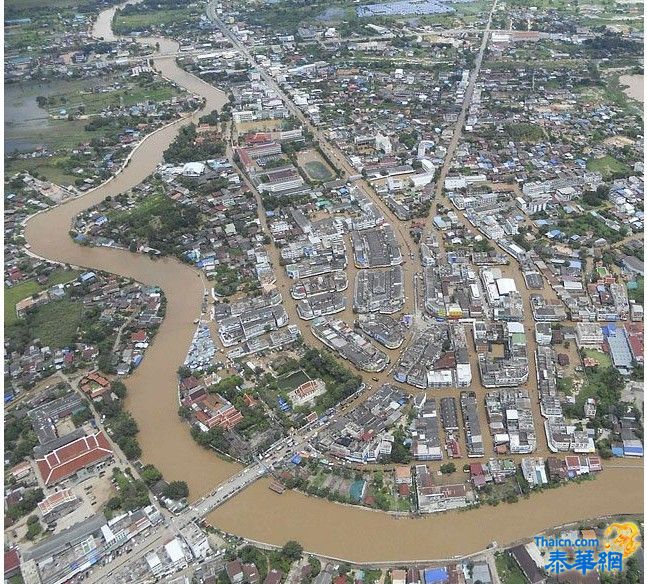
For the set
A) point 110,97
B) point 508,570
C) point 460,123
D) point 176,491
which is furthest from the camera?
point 110,97

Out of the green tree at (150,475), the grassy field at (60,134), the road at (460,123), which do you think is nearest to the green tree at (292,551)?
the green tree at (150,475)

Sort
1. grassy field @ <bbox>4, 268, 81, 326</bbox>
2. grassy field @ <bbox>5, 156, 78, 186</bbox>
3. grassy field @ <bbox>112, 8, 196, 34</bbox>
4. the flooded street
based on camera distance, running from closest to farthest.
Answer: the flooded street → grassy field @ <bbox>4, 268, 81, 326</bbox> → grassy field @ <bbox>5, 156, 78, 186</bbox> → grassy field @ <bbox>112, 8, 196, 34</bbox>

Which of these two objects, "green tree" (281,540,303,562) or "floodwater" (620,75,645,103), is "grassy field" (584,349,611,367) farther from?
"floodwater" (620,75,645,103)

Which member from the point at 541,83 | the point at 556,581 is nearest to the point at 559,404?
the point at 556,581

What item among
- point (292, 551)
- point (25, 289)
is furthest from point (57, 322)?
point (292, 551)

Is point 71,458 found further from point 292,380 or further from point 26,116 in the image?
point 26,116

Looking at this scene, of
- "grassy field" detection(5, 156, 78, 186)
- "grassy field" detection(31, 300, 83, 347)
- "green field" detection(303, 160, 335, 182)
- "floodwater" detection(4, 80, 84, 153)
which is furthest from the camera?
"floodwater" detection(4, 80, 84, 153)

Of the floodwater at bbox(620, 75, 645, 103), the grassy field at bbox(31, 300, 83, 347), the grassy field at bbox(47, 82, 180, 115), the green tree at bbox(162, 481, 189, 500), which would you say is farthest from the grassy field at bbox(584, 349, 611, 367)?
the grassy field at bbox(47, 82, 180, 115)
